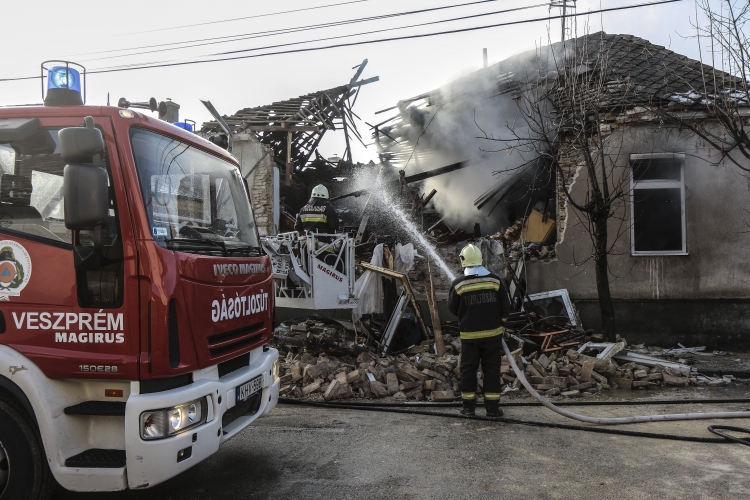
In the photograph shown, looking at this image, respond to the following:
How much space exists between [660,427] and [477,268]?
2.33m

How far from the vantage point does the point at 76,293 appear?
311cm

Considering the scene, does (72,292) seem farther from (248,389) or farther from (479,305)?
(479,305)

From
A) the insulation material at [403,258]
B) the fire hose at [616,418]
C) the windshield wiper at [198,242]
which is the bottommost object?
the fire hose at [616,418]

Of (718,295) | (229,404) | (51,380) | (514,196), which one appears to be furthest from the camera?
(514,196)

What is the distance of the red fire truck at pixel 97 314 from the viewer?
2.99 metres

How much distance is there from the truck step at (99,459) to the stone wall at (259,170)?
29.4ft

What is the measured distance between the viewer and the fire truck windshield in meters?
3.30

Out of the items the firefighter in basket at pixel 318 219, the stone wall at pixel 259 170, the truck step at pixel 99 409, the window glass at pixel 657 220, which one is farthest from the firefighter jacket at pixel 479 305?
the stone wall at pixel 259 170

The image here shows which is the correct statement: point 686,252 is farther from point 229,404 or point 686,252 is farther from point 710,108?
point 229,404

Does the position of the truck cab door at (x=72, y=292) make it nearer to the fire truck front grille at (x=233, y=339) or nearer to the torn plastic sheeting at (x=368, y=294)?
the fire truck front grille at (x=233, y=339)

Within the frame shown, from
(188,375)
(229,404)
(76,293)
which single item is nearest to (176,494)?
(229,404)

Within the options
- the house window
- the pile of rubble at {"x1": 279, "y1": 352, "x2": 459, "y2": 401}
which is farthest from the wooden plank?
the house window

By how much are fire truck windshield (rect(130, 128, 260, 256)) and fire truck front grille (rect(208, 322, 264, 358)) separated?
1.77 ft

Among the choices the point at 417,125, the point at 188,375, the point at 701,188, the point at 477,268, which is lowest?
the point at 188,375
